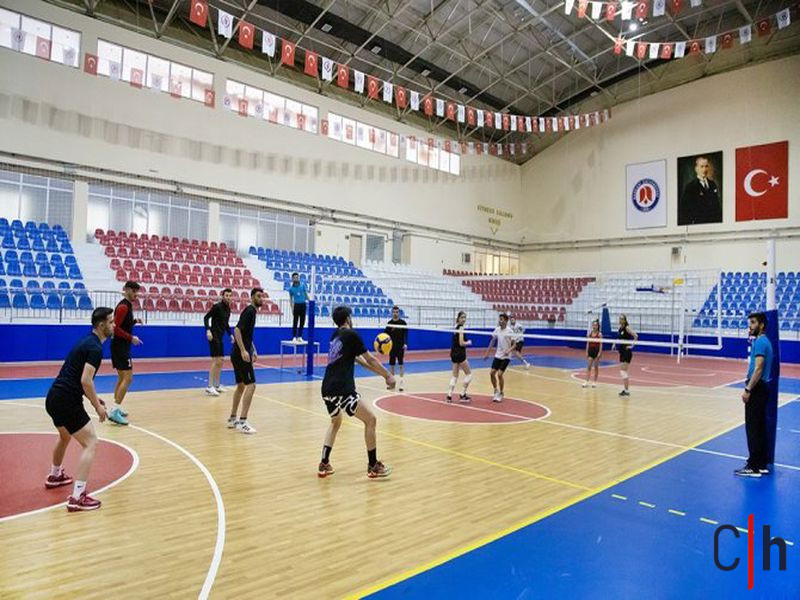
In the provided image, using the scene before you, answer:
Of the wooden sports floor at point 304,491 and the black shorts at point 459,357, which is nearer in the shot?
the wooden sports floor at point 304,491

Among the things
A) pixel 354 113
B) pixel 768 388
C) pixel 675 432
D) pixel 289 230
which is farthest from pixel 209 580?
pixel 354 113

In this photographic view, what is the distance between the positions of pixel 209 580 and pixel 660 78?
33.8 m

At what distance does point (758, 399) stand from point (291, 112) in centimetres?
2236

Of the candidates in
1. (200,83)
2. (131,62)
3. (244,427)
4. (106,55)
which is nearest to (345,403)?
(244,427)

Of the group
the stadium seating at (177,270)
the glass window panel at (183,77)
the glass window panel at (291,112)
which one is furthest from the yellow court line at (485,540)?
the glass window panel at (291,112)

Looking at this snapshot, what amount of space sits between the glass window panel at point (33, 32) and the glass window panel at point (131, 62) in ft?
7.56

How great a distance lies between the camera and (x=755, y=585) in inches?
147

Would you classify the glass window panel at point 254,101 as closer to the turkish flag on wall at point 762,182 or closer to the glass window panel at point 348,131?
the glass window panel at point 348,131

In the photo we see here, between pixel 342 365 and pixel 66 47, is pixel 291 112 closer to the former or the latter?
pixel 66 47

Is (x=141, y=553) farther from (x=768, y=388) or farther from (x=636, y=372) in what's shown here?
(x=636, y=372)

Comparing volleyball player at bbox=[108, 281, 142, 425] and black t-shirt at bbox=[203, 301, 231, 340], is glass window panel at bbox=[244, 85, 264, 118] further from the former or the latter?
volleyball player at bbox=[108, 281, 142, 425]

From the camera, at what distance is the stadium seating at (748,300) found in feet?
72.8

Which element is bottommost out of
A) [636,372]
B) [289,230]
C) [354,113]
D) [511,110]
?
[636,372]

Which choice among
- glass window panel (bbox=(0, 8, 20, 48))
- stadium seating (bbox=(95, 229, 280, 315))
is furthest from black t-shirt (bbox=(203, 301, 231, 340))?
glass window panel (bbox=(0, 8, 20, 48))
